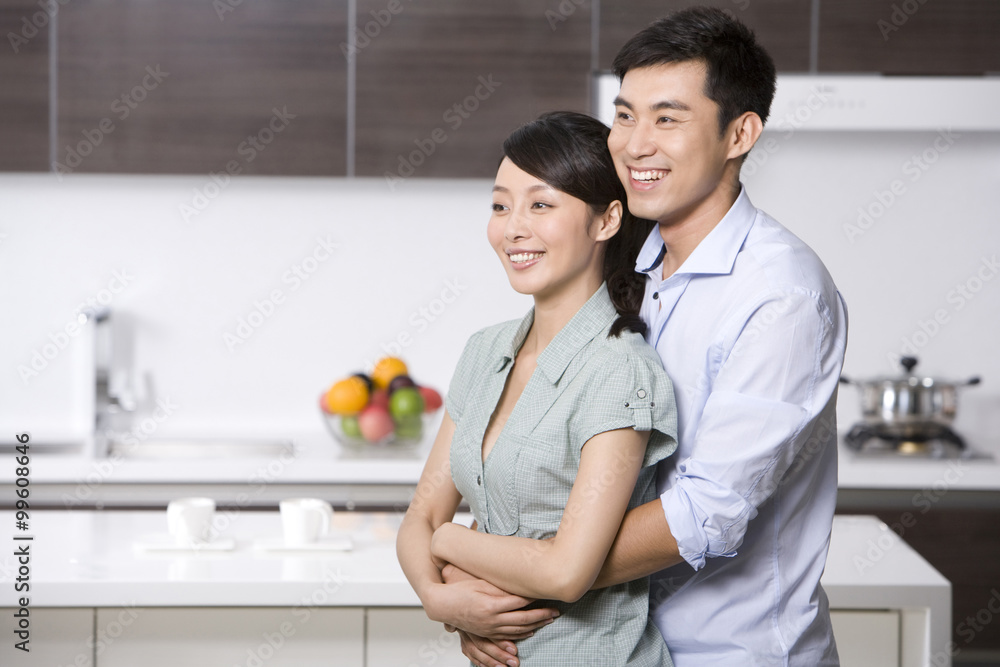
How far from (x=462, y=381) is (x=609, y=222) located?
306mm

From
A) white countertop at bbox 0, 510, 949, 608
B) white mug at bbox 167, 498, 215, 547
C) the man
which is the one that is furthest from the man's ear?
white mug at bbox 167, 498, 215, 547

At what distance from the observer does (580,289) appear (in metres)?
1.27

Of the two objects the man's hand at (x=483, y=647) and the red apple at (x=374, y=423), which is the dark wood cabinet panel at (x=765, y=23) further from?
the man's hand at (x=483, y=647)

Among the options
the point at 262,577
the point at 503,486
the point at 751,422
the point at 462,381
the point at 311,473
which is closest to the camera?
the point at 751,422

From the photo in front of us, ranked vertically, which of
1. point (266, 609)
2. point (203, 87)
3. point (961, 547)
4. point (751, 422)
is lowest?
point (961, 547)

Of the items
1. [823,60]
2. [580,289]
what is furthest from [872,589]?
[823,60]

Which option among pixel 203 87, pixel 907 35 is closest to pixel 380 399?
pixel 203 87

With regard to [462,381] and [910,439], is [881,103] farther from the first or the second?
[462,381]

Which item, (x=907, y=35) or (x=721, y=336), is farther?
(x=907, y=35)

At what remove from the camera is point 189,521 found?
168 cm

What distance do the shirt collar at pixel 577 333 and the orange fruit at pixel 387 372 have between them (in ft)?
4.91

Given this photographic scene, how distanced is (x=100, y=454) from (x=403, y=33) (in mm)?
1480

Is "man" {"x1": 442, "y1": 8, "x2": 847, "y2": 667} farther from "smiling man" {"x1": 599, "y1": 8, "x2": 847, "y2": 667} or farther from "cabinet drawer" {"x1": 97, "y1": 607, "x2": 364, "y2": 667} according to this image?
"cabinet drawer" {"x1": 97, "y1": 607, "x2": 364, "y2": 667}

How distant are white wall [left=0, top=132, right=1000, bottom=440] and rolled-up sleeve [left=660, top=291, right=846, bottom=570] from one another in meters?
2.09
